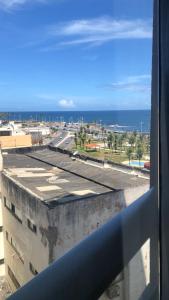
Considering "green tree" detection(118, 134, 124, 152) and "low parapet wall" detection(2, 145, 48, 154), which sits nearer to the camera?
"green tree" detection(118, 134, 124, 152)

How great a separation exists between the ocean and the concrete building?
17 centimetres

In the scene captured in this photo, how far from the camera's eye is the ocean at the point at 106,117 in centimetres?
112

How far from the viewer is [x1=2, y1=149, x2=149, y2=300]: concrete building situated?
0.96 m

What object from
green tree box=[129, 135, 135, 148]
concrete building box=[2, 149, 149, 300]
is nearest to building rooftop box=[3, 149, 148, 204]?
concrete building box=[2, 149, 149, 300]

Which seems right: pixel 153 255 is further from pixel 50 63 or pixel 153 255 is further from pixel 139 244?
pixel 50 63

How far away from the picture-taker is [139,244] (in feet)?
3.55

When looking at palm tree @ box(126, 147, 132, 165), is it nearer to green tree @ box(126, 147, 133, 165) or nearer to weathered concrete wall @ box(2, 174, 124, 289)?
green tree @ box(126, 147, 133, 165)

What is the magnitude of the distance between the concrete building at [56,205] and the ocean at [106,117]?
170mm

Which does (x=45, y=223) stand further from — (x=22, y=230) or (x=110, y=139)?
(x=110, y=139)

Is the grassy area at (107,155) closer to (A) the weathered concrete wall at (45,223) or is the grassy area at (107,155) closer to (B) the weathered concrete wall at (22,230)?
(A) the weathered concrete wall at (45,223)

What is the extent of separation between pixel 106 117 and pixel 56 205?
34 cm

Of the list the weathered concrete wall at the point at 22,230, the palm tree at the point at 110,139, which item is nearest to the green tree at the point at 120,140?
the palm tree at the point at 110,139

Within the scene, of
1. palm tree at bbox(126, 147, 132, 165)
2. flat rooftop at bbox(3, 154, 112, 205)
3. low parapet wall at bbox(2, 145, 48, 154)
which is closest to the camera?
flat rooftop at bbox(3, 154, 112, 205)

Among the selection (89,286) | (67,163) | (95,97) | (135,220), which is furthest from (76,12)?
(89,286)
